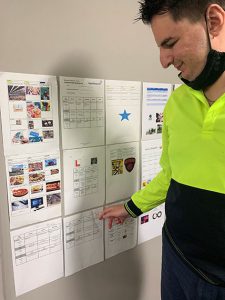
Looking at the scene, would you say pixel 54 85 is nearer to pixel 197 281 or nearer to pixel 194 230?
A: pixel 194 230

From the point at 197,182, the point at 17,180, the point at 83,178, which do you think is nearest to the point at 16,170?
the point at 17,180

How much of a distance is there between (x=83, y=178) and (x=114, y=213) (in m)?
0.19

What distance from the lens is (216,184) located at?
767 mm

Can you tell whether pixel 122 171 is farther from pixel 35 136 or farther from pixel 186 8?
pixel 186 8

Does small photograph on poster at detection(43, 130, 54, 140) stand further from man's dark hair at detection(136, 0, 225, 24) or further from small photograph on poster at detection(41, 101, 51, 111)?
man's dark hair at detection(136, 0, 225, 24)

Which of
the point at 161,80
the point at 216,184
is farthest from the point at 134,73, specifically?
the point at 216,184

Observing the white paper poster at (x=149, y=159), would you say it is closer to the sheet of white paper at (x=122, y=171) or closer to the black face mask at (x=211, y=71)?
the sheet of white paper at (x=122, y=171)

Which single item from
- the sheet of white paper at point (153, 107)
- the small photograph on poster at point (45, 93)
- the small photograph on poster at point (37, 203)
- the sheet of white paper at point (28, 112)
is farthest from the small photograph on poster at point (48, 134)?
the sheet of white paper at point (153, 107)

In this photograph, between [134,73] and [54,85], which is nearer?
[54,85]

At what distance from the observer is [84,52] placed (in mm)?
952

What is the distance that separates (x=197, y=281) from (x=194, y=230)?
0.15 m

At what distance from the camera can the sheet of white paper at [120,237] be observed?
119cm

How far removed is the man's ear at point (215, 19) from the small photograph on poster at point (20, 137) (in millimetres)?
606

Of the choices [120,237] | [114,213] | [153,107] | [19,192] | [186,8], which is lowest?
[120,237]
